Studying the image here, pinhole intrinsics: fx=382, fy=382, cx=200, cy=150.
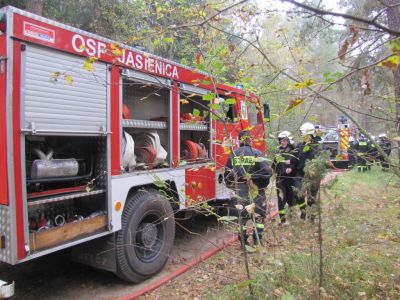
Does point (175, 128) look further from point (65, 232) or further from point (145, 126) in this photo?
point (65, 232)

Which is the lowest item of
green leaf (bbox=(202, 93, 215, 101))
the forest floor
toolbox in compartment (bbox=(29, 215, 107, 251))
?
the forest floor

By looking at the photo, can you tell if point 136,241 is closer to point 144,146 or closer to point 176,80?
point 144,146

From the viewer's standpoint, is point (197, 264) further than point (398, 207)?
No

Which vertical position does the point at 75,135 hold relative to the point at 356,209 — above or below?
above

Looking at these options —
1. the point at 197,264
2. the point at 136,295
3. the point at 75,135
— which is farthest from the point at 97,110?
the point at 197,264

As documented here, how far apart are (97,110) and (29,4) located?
718 cm

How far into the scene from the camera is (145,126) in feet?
15.7

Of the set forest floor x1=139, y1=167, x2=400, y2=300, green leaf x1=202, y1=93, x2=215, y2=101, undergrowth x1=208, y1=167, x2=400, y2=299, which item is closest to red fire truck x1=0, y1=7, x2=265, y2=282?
green leaf x1=202, y1=93, x2=215, y2=101

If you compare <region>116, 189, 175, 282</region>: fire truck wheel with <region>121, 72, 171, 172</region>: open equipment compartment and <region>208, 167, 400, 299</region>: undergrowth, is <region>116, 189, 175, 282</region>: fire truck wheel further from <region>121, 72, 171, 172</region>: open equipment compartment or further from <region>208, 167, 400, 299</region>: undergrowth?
<region>208, 167, 400, 299</region>: undergrowth

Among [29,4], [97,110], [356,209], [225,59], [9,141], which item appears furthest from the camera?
[29,4]

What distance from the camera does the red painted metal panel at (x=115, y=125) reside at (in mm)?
4109

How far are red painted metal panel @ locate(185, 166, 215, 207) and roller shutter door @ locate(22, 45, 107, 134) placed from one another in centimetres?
179

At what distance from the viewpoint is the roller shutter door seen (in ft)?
10.7

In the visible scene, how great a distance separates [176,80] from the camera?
5.14 metres
